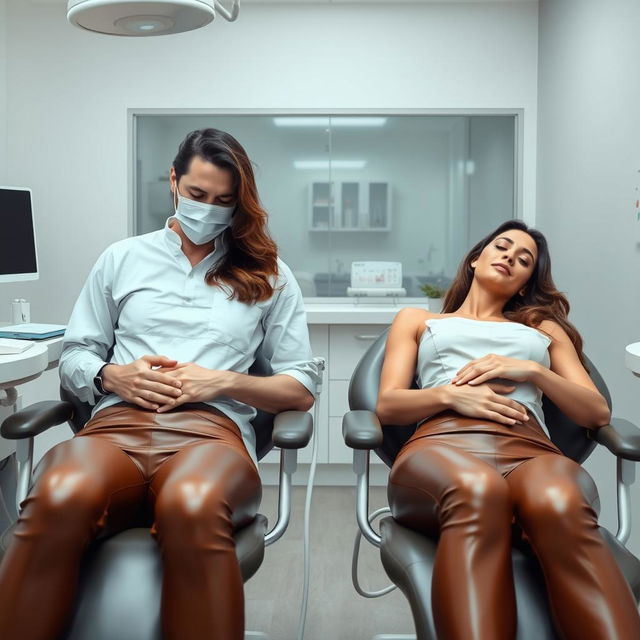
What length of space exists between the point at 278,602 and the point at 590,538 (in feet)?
4.67

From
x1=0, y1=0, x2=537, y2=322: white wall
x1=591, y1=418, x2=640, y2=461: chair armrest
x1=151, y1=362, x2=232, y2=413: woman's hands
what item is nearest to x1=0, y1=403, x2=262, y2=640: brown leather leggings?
x1=151, y1=362, x2=232, y2=413: woman's hands

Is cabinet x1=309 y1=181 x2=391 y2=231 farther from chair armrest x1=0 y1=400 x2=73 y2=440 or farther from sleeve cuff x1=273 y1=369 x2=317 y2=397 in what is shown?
chair armrest x1=0 y1=400 x2=73 y2=440

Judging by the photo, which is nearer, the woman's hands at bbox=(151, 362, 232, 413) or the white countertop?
the woman's hands at bbox=(151, 362, 232, 413)

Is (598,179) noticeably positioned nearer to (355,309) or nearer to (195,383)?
(355,309)

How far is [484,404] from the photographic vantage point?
1.81 metres

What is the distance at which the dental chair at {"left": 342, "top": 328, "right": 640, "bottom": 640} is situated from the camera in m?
1.40

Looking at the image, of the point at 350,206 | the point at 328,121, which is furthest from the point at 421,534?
the point at 328,121

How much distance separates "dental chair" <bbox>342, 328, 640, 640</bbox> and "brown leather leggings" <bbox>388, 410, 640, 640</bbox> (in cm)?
4

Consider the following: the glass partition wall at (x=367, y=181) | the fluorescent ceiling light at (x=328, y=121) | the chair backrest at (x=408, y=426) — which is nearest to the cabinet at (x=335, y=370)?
the glass partition wall at (x=367, y=181)

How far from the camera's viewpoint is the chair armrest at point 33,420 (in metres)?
1.67

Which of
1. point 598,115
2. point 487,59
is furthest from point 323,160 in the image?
point 598,115

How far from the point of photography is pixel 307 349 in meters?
2.02

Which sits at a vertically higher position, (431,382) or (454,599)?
(431,382)

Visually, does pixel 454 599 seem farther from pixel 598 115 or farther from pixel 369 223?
pixel 369 223
